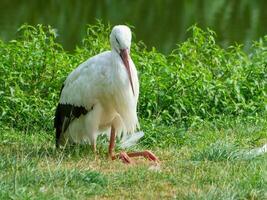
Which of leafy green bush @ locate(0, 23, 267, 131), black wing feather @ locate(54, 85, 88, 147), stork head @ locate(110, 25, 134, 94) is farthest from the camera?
leafy green bush @ locate(0, 23, 267, 131)

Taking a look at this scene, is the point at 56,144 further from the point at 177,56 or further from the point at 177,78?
the point at 177,56

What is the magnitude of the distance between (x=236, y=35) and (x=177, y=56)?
7.14 metres

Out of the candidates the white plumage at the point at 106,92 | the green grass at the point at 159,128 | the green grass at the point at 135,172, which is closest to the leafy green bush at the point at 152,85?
the green grass at the point at 159,128

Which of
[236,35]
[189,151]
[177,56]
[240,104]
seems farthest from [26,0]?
[189,151]

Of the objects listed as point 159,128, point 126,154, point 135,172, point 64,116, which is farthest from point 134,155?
point 159,128

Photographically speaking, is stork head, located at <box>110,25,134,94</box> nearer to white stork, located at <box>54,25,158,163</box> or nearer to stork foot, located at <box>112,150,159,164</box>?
white stork, located at <box>54,25,158,163</box>

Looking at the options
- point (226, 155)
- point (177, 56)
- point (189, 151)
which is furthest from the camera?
point (177, 56)

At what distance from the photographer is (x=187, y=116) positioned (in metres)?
9.02

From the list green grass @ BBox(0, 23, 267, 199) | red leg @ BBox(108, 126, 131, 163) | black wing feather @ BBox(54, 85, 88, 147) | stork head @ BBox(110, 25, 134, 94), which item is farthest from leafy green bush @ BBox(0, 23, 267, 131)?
stork head @ BBox(110, 25, 134, 94)

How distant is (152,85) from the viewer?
9.25m

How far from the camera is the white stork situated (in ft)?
24.1

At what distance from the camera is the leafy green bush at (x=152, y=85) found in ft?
29.1

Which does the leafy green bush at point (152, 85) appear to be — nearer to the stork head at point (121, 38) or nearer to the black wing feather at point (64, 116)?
the black wing feather at point (64, 116)

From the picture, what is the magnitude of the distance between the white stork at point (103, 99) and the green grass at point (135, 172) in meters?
0.19
